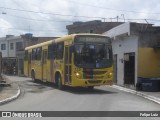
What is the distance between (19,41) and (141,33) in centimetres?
4397

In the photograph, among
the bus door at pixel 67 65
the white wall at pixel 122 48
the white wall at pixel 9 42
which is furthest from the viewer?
the white wall at pixel 9 42

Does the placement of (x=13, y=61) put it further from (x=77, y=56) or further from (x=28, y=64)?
(x=77, y=56)

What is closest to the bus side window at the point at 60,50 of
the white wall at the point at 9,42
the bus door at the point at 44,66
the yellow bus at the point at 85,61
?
the yellow bus at the point at 85,61

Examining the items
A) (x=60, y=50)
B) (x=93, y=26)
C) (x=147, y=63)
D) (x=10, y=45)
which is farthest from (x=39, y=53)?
(x=10, y=45)

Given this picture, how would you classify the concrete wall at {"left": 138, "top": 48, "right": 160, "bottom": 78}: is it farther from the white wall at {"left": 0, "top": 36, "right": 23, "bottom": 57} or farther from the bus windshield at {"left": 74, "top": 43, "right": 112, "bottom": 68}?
the white wall at {"left": 0, "top": 36, "right": 23, "bottom": 57}

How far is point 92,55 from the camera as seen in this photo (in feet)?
69.1

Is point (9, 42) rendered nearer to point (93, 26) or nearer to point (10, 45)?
point (10, 45)

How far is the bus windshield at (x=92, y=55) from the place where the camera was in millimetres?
Answer: 20859

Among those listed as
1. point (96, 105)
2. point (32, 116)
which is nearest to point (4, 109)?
point (32, 116)

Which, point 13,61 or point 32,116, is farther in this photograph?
point 13,61

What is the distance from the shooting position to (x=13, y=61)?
61094 millimetres

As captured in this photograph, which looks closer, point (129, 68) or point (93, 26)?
point (129, 68)

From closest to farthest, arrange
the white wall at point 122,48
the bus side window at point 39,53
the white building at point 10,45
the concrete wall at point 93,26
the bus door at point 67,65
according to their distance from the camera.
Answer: the bus door at point 67,65 < the white wall at point 122,48 < the bus side window at point 39,53 < the concrete wall at point 93,26 < the white building at point 10,45

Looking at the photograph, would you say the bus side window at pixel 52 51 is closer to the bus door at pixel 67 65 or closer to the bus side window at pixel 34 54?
the bus door at pixel 67 65
